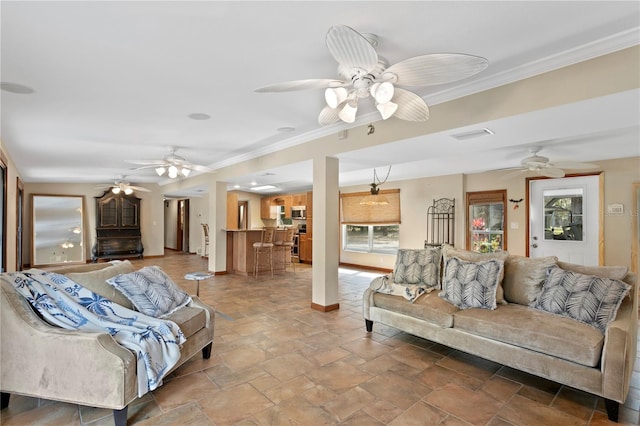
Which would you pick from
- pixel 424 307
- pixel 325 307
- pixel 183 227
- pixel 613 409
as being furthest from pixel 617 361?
pixel 183 227

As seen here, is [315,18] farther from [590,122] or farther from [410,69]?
[590,122]

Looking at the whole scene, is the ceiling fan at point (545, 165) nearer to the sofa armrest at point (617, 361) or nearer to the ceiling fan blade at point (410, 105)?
the sofa armrest at point (617, 361)

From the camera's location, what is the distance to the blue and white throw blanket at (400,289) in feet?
11.3

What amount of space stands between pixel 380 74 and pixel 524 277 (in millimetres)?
2487

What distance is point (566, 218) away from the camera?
233 inches

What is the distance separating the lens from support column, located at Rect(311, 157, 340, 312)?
4523 millimetres

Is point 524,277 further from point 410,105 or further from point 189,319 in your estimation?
point 189,319

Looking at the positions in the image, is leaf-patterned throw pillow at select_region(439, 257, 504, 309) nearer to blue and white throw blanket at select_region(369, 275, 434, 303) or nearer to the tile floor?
blue and white throw blanket at select_region(369, 275, 434, 303)

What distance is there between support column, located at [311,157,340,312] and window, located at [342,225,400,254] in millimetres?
4107

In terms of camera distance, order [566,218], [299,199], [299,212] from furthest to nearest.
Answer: [299,212], [299,199], [566,218]

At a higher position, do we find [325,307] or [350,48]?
[350,48]

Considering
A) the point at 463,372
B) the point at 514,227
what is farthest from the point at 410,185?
the point at 463,372

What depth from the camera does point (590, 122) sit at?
285cm

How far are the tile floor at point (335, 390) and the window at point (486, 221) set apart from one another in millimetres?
4302
